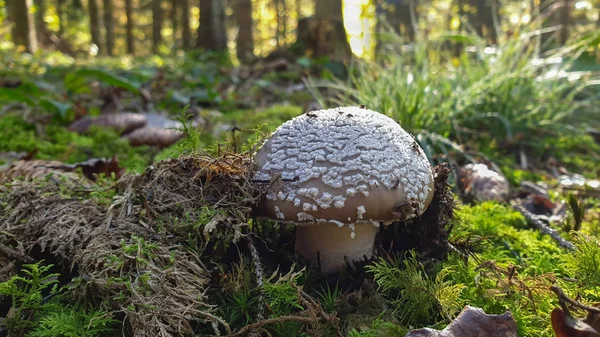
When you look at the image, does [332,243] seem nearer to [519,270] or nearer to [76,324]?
[519,270]

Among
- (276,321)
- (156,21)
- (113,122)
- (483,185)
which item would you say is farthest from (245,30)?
(276,321)

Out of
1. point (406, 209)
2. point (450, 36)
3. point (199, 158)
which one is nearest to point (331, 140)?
point (406, 209)

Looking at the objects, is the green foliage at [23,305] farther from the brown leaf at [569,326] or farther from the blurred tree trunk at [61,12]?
the blurred tree trunk at [61,12]

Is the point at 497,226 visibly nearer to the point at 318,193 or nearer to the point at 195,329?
the point at 318,193

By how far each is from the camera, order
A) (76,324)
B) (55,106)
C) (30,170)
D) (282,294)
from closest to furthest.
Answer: (76,324), (282,294), (30,170), (55,106)

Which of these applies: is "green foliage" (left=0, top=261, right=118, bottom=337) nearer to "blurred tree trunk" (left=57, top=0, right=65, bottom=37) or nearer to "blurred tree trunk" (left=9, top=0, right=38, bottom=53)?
"blurred tree trunk" (left=9, top=0, right=38, bottom=53)

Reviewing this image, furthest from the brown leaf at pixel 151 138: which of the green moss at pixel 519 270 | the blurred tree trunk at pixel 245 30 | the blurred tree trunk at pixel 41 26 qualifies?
the blurred tree trunk at pixel 41 26

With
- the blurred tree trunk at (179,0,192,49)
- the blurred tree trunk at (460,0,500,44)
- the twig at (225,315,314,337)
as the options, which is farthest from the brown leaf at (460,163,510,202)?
the blurred tree trunk at (179,0,192,49)
